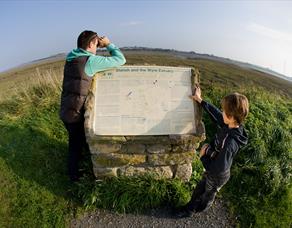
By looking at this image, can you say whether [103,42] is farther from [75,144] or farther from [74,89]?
[75,144]

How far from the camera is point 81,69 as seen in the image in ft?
15.1

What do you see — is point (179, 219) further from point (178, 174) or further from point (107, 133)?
point (107, 133)

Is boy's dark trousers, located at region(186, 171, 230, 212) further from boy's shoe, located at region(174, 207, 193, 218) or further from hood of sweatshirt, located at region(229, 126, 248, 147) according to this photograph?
hood of sweatshirt, located at region(229, 126, 248, 147)

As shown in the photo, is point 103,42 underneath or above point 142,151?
above

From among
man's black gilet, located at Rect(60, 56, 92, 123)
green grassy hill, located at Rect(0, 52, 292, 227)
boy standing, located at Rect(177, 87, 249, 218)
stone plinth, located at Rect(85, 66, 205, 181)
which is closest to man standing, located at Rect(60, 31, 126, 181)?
man's black gilet, located at Rect(60, 56, 92, 123)

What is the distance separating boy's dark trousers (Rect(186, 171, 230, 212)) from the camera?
434 cm

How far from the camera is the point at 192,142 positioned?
486 cm

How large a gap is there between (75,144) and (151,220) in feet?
5.94

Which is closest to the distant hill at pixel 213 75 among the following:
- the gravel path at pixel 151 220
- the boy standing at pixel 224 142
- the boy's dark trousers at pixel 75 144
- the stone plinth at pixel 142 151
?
the boy's dark trousers at pixel 75 144

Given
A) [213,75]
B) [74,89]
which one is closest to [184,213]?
[74,89]

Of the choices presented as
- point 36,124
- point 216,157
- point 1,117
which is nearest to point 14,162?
point 36,124

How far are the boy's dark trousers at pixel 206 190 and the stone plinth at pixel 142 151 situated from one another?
21.6 inches

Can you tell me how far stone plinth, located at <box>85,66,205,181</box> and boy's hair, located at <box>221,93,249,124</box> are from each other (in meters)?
0.90

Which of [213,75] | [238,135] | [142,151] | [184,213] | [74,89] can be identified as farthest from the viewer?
[213,75]
